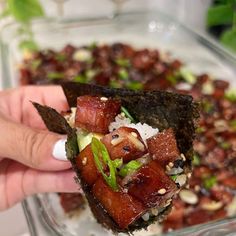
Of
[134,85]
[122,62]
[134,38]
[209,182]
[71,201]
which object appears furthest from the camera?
[134,38]

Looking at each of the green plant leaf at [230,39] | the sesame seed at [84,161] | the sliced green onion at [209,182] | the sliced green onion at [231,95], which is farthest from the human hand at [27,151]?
the green plant leaf at [230,39]

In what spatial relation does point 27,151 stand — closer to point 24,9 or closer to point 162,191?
point 162,191

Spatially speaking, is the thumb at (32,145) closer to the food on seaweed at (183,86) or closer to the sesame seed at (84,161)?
the sesame seed at (84,161)

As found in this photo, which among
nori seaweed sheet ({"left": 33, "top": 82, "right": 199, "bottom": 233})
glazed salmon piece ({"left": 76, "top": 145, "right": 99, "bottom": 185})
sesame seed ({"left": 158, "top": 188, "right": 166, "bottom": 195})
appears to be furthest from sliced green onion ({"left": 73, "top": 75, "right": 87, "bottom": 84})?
sesame seed ({"left": 158, "top": 188, "right": 166, "bottom": 195})

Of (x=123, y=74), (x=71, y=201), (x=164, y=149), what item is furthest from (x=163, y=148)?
(x=123, y=74)

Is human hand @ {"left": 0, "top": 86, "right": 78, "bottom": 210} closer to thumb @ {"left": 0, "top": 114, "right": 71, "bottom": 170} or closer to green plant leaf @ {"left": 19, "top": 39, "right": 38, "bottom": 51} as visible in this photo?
thumb @ {"left": 0, "top": 114, "right": 71, "bottom": 170}

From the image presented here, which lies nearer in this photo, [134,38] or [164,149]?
[164,149]
